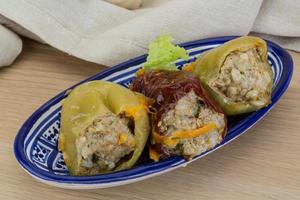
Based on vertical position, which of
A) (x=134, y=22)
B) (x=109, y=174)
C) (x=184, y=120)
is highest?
(x=134, y=22)

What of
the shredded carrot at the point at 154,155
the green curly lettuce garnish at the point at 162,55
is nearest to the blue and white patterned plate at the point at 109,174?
the shredded carrot at the point at 154,155

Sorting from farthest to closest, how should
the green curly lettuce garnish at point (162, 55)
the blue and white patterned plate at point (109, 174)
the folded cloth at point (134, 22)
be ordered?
the folded cloth at point (134, 22)
the green curly lettuce garnish at point (162, 55)
the blue and white patterned plate at point (109, 174)

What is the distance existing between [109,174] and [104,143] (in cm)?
4

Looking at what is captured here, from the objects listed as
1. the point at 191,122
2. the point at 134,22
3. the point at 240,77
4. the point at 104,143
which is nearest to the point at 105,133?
the point at 104,143

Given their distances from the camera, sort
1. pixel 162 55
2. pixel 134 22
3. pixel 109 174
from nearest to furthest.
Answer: pixel 109 174 < pixel 162 55 < pixel 134 22

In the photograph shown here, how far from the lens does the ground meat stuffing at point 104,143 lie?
733mm

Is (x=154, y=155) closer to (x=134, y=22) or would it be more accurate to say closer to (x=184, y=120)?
(x=184, y=120)

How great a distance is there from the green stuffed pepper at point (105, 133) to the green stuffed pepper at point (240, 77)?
126 millimetres

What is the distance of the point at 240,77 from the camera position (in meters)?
0.80

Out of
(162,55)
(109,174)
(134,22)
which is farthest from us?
(134,22)

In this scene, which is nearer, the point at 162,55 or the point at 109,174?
the point at 109,174

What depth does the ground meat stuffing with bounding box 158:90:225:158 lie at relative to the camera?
2.43 feet

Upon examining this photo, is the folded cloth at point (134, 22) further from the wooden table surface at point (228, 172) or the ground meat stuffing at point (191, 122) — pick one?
the ground meat stuffing at point (191, 122)

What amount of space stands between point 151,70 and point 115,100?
0.11 meters
